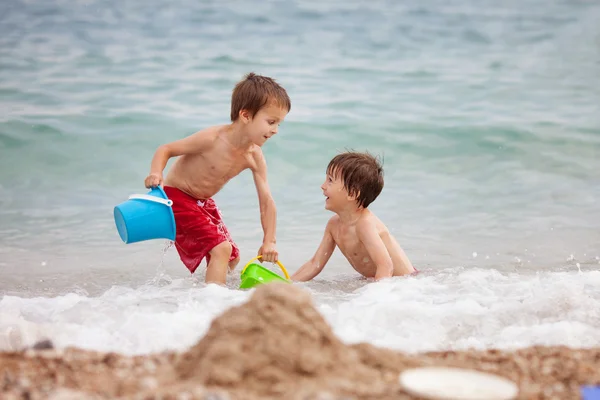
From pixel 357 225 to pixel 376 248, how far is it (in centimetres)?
23

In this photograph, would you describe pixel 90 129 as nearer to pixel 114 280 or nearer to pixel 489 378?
pixel 114 280

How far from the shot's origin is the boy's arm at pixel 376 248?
4.81m

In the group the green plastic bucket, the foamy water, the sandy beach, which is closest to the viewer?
the sandy beach

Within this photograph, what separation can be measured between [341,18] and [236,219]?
1012cm

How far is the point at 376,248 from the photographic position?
4.87 metres

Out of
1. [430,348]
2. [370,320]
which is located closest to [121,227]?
[370,320]

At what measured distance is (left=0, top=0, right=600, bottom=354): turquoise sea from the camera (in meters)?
3.90

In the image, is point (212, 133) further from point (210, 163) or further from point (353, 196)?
point (353, 196)

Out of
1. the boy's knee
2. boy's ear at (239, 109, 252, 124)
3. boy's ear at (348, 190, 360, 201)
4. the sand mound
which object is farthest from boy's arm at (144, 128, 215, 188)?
the sand mound

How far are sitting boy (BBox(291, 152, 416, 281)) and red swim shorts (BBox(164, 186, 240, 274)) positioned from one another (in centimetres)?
62

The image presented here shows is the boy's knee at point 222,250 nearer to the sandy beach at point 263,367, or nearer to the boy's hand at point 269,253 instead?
the boy's hand at point 269,253

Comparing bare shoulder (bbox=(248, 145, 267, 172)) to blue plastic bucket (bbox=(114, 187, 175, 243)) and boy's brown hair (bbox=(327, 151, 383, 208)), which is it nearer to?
boy's brown hair (bbox=(327, 151, 383, 208))

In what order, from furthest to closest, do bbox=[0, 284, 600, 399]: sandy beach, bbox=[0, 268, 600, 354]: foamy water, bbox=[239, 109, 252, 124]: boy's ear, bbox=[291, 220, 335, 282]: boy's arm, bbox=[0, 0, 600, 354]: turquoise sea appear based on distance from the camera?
bbox=[291, 220, 335, 282]: boy's arm
bbox=[239, 109, 252, 124]: boy's ear
bbox=[0, 0, 600, 354]: turquoise sea
bbox=[0, 268, 600, 354]: foamy water
bbox=[0, 284, 600, 399]: sandy beach

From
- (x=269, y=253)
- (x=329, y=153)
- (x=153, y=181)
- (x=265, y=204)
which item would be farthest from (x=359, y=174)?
(x=329, y=153)
